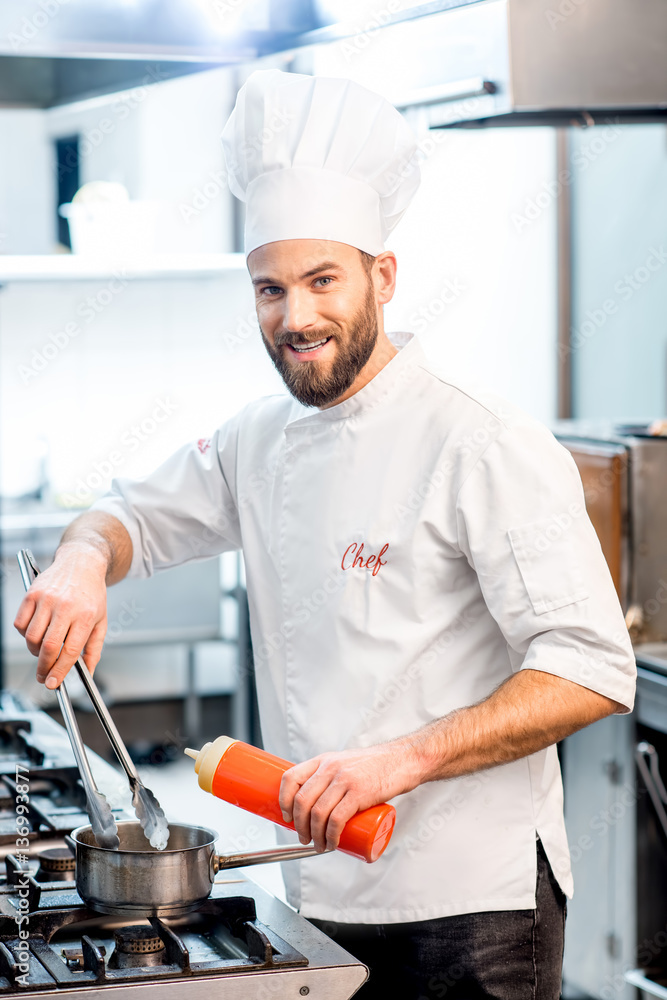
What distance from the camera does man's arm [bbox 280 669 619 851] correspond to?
1010mm

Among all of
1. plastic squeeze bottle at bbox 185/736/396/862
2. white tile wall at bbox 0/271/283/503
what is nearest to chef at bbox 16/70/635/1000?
plastic squeeze bottle at bbox 185/736/396/862

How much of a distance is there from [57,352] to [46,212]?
471 mm

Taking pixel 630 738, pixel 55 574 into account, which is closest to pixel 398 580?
pixel 55 574

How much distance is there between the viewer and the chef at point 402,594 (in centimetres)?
116

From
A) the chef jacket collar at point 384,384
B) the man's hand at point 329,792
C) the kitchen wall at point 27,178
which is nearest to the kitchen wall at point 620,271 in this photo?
the kitchen wall at point 27,178

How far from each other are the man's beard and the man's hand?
17.0 inches

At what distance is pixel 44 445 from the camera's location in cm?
393

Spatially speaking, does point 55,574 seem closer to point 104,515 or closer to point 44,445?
point 104,515

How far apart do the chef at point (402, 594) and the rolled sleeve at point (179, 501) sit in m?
0.17

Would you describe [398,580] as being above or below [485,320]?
below

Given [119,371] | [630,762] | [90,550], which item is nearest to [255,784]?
[90,550]

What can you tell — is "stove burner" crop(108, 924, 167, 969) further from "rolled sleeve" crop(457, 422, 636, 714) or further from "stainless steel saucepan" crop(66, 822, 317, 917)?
"rolled sleeve" crop(457, 422, 636, 714)

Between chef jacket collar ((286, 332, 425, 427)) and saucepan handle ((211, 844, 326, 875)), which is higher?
chef jacket collar ((286, 332, 425, 427))

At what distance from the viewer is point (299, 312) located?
123 centimetres
